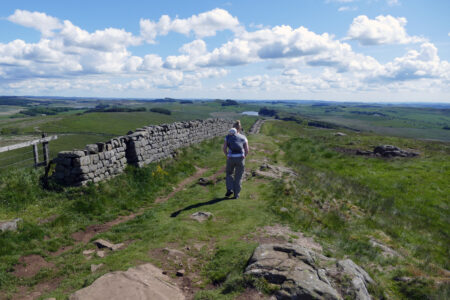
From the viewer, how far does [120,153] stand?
53.8 feet

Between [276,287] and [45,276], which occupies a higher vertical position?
[276,287]

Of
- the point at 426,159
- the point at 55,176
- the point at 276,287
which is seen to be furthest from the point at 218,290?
the point at 426,159

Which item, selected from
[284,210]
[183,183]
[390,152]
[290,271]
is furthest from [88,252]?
[390,152]

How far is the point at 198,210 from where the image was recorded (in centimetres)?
1159

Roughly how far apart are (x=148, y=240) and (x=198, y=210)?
2839 millimetres

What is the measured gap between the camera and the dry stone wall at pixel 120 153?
1334 cm

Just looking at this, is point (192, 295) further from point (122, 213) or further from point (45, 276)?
point (122, 213)

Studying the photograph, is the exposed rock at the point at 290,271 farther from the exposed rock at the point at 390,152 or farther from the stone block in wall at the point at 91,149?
the exposed rock at the point at 390,152

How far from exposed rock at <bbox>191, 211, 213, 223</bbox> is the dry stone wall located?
6.02m

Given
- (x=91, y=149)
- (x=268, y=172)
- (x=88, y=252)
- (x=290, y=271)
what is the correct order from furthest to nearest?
(x=268, y=172) → (x=91, y=149) → (x=88, y=252) → (x=290, y=271)

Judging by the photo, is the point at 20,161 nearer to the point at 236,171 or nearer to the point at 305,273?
the point at 236,171

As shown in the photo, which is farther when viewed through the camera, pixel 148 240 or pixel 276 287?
pixel 148 240

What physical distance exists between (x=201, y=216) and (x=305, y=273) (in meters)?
5.30

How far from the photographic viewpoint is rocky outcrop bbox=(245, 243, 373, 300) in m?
5.77
